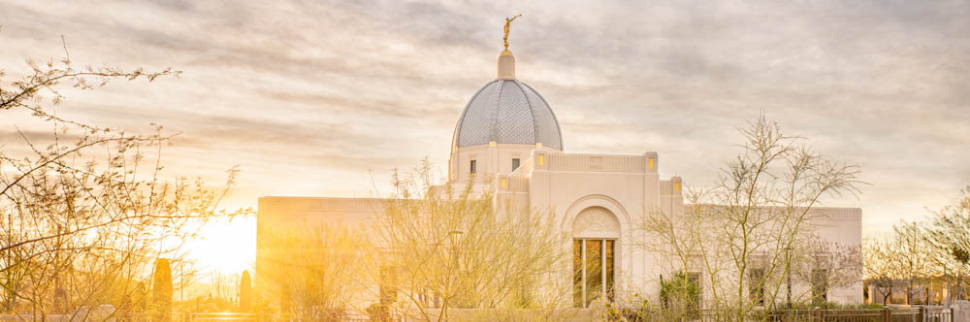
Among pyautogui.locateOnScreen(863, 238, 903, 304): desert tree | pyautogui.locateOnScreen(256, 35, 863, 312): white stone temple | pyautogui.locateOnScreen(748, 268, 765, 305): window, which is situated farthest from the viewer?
pyautogui.locateOnScreen(863, 238, 903, 304): desert tree

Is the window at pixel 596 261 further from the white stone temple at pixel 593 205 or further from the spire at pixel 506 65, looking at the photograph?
the spire at pixel 506 65

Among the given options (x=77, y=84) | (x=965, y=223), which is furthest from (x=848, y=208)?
(x=77, y=84)

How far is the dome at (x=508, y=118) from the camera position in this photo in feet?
115

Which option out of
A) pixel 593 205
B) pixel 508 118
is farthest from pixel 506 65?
pixel 593 205

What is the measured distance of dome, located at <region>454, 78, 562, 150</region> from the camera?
35.0m

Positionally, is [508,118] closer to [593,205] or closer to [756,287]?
[593,205]

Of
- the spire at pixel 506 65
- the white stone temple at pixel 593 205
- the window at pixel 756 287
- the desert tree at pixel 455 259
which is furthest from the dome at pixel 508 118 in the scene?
the desert tree at pixel 455 259

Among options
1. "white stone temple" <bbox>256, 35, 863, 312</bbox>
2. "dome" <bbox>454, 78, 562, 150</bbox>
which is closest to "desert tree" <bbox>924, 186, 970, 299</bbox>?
"white stone temple" <bbox>256, 35, 863, 312</bbox>

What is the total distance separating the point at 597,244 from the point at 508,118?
1038 centimetres

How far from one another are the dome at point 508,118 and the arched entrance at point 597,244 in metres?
9.29

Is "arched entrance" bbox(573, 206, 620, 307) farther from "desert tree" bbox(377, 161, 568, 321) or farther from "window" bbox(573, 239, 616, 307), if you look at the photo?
"desert tree" bbox(377, 161, 568, 321)

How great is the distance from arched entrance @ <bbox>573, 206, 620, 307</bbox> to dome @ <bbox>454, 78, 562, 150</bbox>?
9.29 metres

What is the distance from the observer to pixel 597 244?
26.2 meters

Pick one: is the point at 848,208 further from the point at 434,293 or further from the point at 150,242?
the point at 150,242
